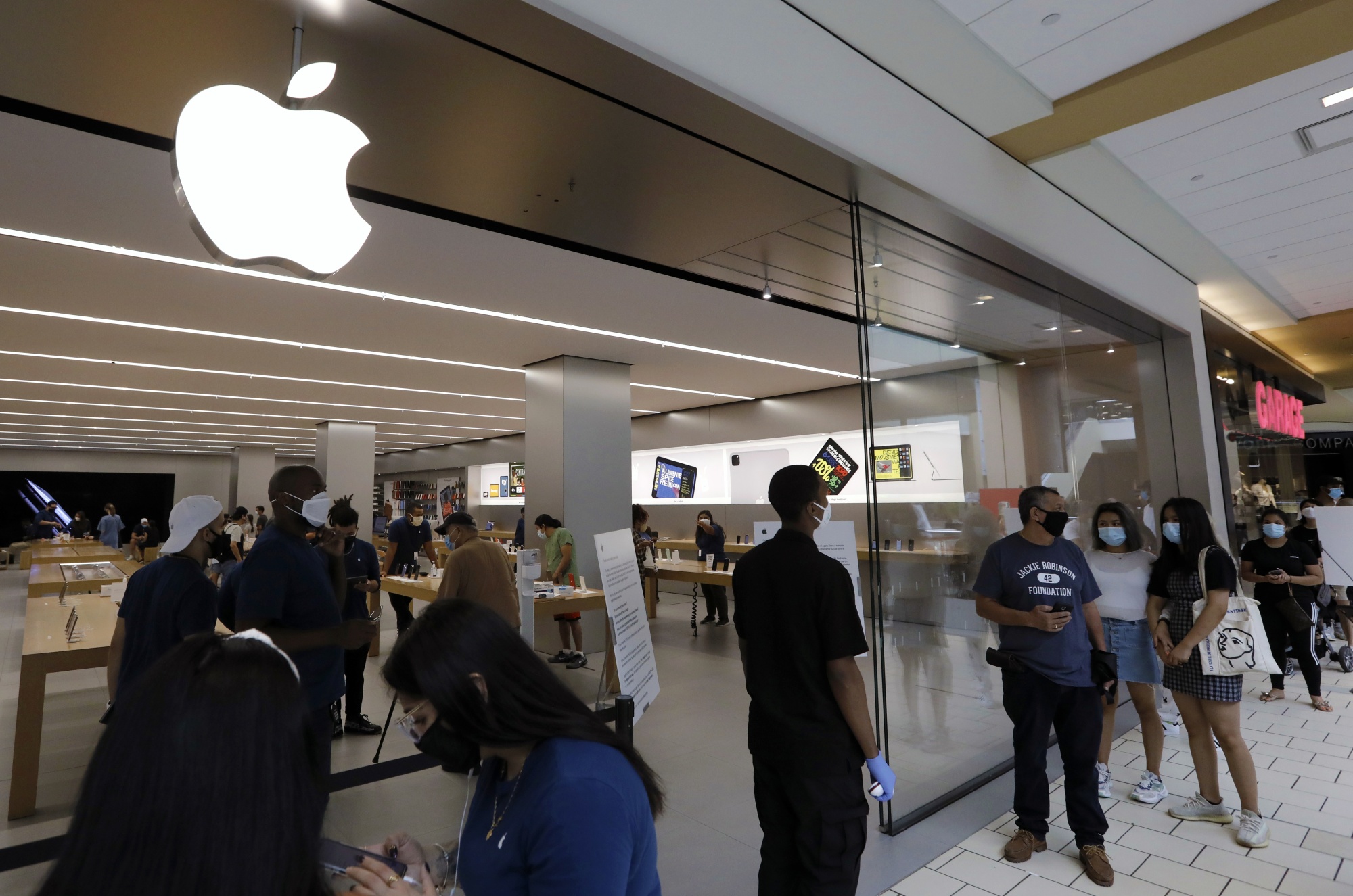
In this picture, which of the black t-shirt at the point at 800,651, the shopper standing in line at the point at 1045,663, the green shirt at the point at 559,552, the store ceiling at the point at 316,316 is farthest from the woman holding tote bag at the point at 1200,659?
the green shirt at the point at 559,552

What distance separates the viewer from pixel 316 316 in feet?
20.9

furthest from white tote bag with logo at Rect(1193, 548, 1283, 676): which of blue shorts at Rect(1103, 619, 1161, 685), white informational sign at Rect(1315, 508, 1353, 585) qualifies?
white informational sign at Rect(1315, 508, 1353, 585)

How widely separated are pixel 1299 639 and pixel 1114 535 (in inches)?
110

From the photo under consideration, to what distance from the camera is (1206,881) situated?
9.36 ft

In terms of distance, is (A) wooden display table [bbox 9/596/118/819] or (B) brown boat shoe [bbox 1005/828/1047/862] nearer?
(B) brown boat shoe [bbox 1005/828/1047/862]

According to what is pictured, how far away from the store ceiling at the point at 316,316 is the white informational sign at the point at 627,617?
2.43 m

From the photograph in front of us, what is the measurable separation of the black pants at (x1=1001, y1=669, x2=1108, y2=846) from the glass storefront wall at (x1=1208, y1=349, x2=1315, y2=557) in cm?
452

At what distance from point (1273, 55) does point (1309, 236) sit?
3288mm

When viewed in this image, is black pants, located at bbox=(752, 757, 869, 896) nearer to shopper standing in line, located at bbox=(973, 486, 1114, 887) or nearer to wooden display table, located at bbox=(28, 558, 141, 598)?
shopper standing in line, located at bbox=(973, 486, 1114, 887)

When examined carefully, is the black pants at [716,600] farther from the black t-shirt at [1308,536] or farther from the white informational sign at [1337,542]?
the white informational sign at [1337,542]

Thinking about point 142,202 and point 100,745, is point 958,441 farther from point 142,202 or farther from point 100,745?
point 142,202

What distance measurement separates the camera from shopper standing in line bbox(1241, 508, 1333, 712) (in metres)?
5.07

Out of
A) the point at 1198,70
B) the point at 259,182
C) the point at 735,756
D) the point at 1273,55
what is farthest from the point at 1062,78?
the point at 735,756

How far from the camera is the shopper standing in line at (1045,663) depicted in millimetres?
2979
